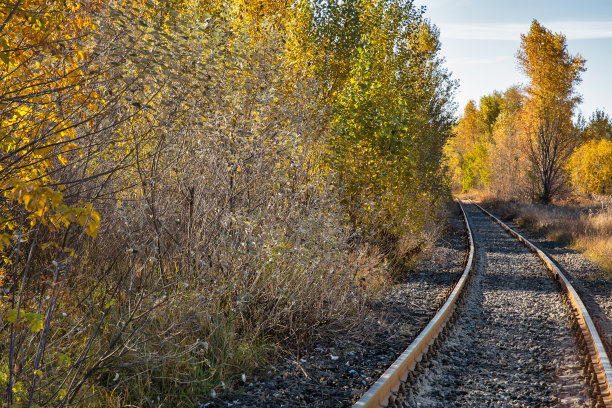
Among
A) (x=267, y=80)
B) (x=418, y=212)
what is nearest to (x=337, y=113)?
(x=418, y=212)

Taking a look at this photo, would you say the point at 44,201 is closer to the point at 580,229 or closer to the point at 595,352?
the point at 595,352

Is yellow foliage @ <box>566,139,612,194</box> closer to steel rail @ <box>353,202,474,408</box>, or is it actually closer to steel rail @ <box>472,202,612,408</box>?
steel rail @ <box>472,202,612,408</box>

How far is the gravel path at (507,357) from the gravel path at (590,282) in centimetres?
46

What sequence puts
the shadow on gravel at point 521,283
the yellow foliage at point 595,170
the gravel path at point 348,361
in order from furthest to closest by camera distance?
the yellow foliage at point 595,170 < the shadow on gravel at point 521,283 < the gravel path at point 348,361

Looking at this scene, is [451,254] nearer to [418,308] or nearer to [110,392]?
[418,308]

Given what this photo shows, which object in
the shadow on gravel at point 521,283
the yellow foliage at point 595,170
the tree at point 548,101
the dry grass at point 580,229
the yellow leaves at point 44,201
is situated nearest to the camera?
the yellow leaves at point 44,201

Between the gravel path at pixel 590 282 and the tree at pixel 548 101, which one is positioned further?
the tree at pixel 548 101

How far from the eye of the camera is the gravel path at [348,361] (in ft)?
15.3

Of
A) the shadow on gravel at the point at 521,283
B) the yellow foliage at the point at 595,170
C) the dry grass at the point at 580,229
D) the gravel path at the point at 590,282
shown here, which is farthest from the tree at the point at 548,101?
the shadow on gravel at the point at 521,283

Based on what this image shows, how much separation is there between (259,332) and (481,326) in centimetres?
369

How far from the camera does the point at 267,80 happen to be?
7230 millimetres

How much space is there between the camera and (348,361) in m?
5.75

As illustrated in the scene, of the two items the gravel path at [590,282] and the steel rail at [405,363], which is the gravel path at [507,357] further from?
the gravel path at [590,282]

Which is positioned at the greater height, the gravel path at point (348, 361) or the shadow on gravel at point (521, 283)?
the gravel path at point (348, 361)
